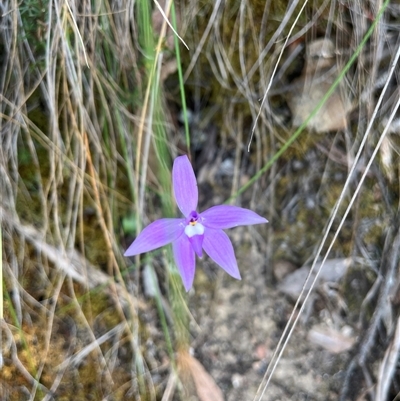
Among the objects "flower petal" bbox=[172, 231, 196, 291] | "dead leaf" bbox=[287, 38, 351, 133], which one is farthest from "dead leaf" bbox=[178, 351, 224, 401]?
"dead leaf" bbox=[287, 38, 351, 133]

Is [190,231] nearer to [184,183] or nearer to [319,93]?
[184,183]

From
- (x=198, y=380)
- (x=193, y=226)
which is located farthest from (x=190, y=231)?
(x=198, y=380)

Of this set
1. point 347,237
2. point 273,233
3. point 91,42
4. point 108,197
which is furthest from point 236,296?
point 91,42

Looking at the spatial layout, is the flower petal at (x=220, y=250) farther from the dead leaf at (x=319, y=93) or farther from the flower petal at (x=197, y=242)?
the dead leaf at (x=319, y=93)

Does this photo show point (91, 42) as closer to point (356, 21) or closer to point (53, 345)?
point (356, 21)

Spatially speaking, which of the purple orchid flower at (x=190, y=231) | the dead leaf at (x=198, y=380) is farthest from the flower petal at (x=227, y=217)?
the dead leaf at (x=198, y=380)
